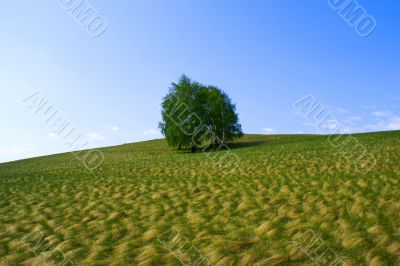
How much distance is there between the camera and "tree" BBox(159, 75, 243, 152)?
155 feet

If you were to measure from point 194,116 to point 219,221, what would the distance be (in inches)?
1538

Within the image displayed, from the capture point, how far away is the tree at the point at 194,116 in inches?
1860

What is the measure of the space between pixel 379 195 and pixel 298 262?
18.5 ft

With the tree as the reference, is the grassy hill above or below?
below

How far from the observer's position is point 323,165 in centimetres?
1731

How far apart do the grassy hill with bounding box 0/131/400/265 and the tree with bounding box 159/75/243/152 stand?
3083cm

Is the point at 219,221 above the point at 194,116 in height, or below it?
below

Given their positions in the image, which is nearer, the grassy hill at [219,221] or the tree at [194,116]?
the grassy hill at [219,221]

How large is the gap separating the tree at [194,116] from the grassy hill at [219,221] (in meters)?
30.8

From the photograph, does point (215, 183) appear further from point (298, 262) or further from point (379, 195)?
point (298, 262)

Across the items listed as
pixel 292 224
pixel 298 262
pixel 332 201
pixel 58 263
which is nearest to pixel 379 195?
pixel 332 201

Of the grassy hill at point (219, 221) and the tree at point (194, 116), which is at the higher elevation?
the tree at point (194, 116)

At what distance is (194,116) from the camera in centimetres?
4778

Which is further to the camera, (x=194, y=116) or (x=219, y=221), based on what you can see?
(x=194, y=116)
